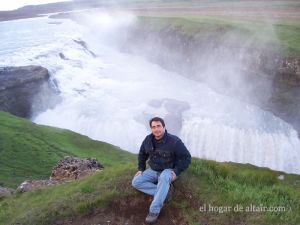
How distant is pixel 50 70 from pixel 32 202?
5093 cm

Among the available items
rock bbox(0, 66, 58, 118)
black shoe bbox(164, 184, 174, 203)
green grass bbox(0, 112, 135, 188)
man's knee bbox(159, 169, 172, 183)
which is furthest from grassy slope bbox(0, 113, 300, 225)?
rock bbox(0, 66, 58, 118)

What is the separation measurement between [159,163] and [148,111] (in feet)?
129

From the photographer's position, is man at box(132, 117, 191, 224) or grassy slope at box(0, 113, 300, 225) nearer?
grassy slope at box(0, 113, 300, 225)

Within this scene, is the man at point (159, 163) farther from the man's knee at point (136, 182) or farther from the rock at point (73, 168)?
the rock at point (73, 168)

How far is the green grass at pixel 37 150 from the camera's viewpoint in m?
32.6

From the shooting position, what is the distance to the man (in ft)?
41.5

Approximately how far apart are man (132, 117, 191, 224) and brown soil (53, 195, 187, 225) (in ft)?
1.39

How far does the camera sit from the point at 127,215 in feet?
43.1

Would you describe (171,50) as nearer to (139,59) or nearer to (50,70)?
(139,59)

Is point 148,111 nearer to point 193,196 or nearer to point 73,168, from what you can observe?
point 73,168

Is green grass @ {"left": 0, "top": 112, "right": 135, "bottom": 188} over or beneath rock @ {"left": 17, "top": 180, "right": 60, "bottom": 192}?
beneath

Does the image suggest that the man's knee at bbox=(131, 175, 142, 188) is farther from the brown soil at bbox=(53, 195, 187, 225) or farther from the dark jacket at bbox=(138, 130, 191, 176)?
the dark jacket at bbox=(138, 130, 191, 176)

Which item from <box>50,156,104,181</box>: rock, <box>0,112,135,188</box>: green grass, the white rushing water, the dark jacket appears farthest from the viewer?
the white rushing water

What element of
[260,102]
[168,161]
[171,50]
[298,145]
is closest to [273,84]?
[260,102]
